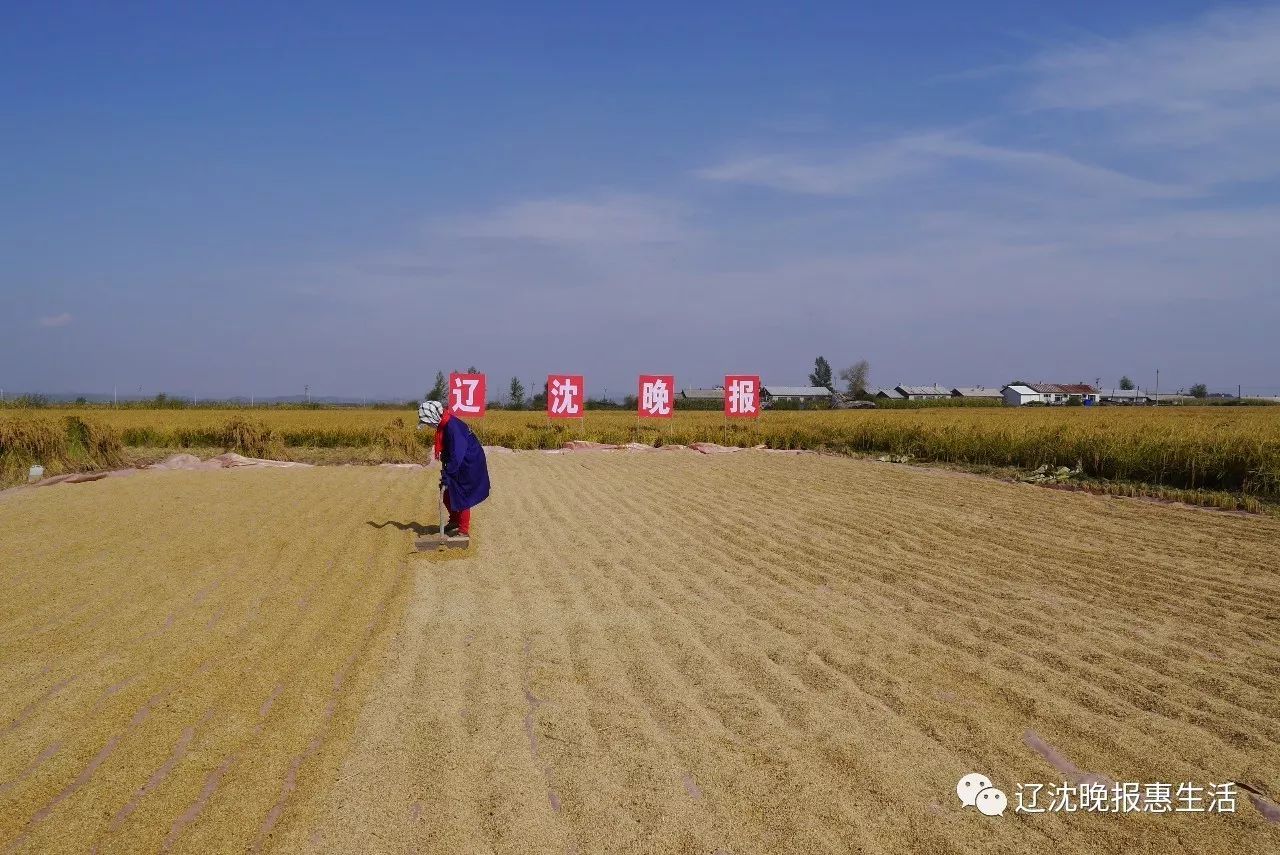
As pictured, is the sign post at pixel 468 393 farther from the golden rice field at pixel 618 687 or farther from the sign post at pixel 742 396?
the golden rice field at pixel 618 687

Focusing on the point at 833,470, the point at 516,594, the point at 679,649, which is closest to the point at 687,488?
the point at 833,470

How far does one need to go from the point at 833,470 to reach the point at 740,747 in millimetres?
12618

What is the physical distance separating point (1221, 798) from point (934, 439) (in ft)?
51.3

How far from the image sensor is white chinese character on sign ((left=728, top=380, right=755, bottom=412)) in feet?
74.8

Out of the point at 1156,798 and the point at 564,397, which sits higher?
the point at 564,397

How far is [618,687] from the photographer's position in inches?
172

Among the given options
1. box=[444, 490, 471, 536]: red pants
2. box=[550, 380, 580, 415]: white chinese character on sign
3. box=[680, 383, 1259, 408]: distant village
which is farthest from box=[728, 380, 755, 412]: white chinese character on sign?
box=[680, 383, 1259, 408]: distant village

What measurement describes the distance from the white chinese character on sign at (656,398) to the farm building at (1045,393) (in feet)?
195

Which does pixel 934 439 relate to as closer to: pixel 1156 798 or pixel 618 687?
pixel 618 687

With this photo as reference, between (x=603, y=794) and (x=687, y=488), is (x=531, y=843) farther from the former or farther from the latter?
(x=687, y=488)
